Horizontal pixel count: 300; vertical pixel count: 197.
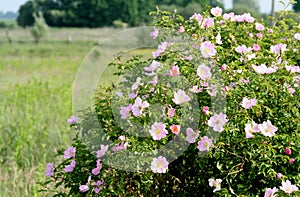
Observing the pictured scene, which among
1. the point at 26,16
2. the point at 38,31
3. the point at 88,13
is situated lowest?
the point at 26,16

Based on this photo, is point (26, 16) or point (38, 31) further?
point (26, 16)

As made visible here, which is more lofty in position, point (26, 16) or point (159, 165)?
point (159, 165)

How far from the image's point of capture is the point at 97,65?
626cm

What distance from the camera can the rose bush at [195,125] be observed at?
1759 millimetres

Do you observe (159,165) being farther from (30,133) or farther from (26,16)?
(26,16)

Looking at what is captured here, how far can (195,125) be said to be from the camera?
71.8 inches

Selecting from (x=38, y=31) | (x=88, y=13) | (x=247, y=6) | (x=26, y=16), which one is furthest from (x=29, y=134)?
(x=26, y=16)

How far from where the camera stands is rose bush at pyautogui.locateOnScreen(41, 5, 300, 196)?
1.76m

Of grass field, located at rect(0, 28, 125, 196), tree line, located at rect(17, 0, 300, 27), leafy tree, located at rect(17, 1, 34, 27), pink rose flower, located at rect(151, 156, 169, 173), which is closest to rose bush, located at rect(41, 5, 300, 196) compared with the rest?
Answer: pink rose flower, located at rect(151, 156, 169, 173)

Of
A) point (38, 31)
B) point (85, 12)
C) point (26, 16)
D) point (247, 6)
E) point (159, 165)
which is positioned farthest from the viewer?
point (26, 16)

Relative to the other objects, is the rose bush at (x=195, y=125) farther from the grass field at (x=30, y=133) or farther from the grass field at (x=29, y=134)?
the grass field at (x=29, y=134)

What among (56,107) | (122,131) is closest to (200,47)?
(122,131)

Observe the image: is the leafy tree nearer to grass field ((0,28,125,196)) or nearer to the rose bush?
grass field ((0,28,125,196))

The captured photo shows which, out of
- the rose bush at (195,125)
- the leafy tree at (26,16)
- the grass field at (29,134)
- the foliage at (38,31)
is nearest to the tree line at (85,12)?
the leafy tree at (26,16)
